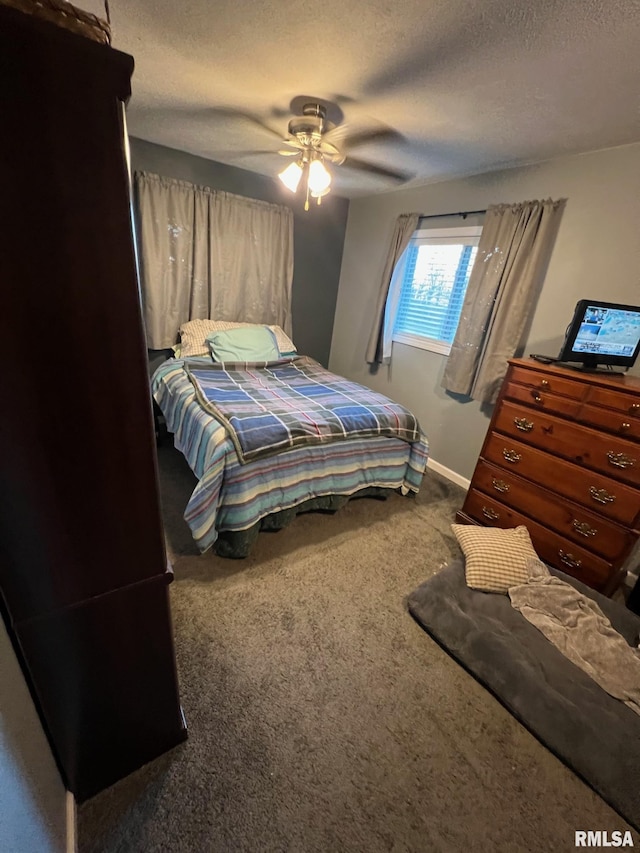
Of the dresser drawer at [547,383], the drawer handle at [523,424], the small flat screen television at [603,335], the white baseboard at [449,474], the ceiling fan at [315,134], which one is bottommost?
the white baseboard at [449,474]

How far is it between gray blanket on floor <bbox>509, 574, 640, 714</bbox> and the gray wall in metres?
3.21

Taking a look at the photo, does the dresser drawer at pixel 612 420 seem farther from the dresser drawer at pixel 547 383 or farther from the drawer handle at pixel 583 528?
the drawer handle at pixel 583 528

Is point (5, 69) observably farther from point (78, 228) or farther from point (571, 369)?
point (571, 369)

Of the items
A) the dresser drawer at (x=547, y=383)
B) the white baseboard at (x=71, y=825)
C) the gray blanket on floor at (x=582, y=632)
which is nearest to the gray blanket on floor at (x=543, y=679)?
the gray blanket on floor at (x=582, y=632)

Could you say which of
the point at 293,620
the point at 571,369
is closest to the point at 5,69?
the point at 293,620

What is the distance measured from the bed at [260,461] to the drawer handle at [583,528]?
91cm

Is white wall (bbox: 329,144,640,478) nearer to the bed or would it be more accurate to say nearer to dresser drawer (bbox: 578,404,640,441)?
dresser drawer (bbox: 578,404,640,441)

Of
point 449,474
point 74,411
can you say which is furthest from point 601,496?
point 74,411

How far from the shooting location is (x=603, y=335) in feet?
6.07

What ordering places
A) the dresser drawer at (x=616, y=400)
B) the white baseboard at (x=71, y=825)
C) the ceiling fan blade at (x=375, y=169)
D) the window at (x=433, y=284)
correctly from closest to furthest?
the white baseboard at (x=71, y=825) → the dresser drawer at (x=616, y=400) → the ceiling fan blade at (x=375, y=169) → the window at (x=433, y=284)

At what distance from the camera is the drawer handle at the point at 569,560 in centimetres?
187

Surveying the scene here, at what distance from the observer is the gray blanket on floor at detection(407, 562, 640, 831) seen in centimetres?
119

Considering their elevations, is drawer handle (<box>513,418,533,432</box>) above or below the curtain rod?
below

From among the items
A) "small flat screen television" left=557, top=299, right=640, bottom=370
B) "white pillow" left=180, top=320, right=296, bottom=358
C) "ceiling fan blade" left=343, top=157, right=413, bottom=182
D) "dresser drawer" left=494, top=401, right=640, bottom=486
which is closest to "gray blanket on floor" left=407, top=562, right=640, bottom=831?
"dresser drawer" left=494, top=401, right=640, bottom=486
